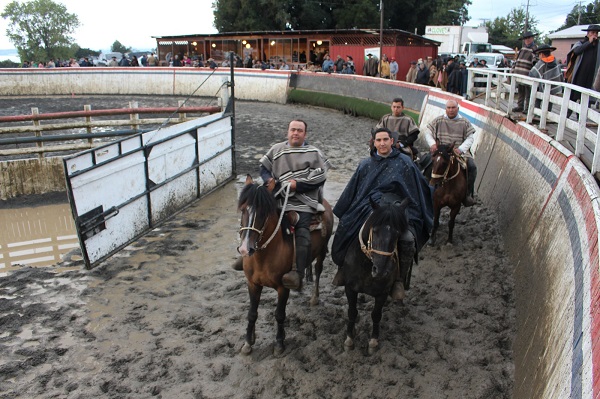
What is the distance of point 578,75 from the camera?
906 cm

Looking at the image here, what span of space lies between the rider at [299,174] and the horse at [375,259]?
1.74 feet

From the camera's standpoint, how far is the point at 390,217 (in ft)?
14.7

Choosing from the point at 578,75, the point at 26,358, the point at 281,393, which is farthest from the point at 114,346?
the point at 578,75

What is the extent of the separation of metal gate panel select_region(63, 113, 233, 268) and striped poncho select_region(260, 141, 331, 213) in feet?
9.67

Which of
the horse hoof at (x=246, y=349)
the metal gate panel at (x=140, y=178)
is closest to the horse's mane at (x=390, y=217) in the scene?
the horse hoof at (x=246, y=349)

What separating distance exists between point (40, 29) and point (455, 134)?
9323 centimetres

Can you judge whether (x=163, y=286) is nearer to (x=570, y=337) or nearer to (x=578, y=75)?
(x=570, y=337)

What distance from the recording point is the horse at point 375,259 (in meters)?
4.48

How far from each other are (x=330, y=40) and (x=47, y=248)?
2846 centimetres

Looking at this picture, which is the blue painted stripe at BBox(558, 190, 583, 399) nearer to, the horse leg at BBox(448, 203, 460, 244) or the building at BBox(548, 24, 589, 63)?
the horse leg at BBox(448, 203, 460, 244)

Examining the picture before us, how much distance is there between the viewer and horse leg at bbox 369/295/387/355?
5090 mm

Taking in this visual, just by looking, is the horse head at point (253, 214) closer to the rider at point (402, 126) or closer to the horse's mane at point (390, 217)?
the horse's mane at point (390, 217)

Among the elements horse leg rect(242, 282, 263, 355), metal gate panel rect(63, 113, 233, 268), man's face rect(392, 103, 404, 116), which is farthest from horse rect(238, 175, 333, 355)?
man's face rect(392, 103, 404, 116)

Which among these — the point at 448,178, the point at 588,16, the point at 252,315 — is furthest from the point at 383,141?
the point at 588,16
